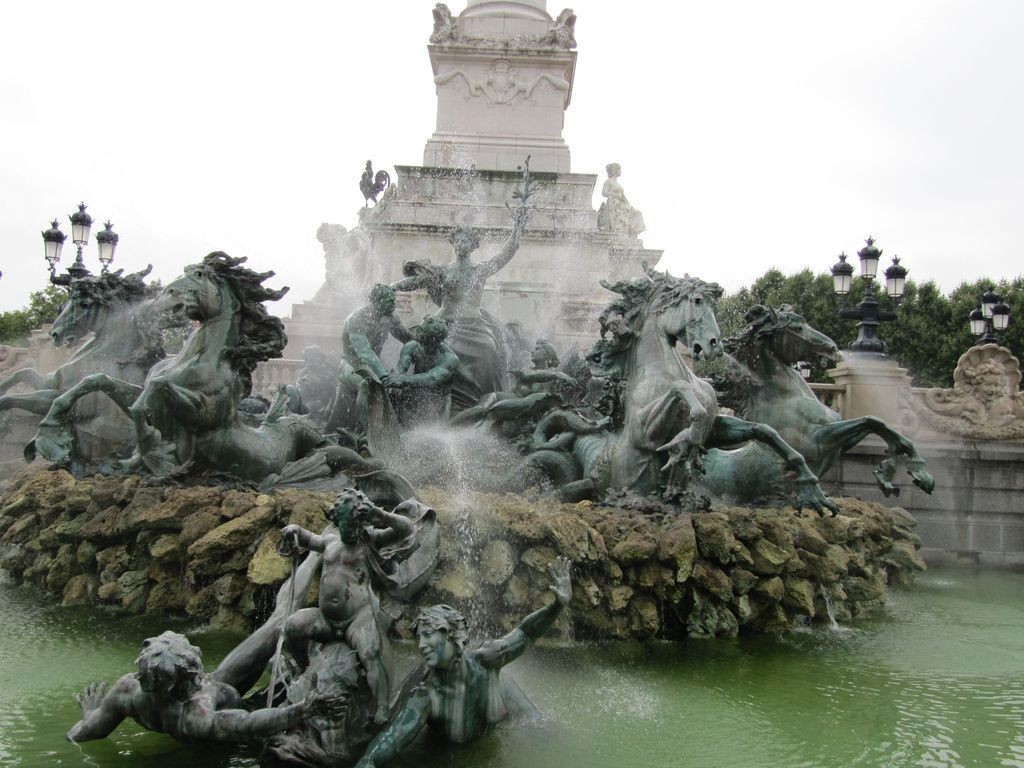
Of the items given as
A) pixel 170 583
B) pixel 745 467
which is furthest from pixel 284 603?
pixel 745 467

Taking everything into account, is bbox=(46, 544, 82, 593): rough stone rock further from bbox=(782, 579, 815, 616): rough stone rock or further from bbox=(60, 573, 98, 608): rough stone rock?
bbox=(782, 579, 815, 616): rough stone rock

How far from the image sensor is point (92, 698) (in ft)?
12.8

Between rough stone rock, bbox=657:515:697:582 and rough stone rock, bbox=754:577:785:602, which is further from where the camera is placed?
rough stone rock, bbox=754:577:785:602

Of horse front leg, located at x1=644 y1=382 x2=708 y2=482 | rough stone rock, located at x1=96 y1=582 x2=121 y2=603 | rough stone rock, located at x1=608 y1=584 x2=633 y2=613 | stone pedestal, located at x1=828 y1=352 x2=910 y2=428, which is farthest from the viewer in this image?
stone pedestal, located at x1=828 y1=352 x2=910 y2=428

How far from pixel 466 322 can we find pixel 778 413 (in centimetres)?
328

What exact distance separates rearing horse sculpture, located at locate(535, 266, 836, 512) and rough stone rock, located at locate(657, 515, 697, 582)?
27.9 inches

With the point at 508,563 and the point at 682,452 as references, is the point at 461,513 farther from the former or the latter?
the point at 682,452

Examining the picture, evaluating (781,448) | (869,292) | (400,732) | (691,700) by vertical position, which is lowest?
(691,700)

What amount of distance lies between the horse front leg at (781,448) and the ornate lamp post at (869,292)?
27.6 feet

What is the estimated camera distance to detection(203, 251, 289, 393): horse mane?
23.0 ft

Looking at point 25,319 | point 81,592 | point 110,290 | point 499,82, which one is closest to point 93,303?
point 110,290

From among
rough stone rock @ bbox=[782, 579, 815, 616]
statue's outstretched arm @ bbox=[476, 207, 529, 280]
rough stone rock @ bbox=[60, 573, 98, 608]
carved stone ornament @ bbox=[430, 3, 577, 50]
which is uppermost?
carved stone ornament @ bbox=[430, 3, 577, 50]

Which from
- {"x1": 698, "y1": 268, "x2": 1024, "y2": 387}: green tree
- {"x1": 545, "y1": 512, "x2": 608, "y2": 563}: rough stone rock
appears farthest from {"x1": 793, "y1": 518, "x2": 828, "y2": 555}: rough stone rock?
{"x1": 698, "y1": 268, "x2": 1024, "y2": 387}: green tree

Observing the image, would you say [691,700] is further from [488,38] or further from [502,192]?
[488,38]
